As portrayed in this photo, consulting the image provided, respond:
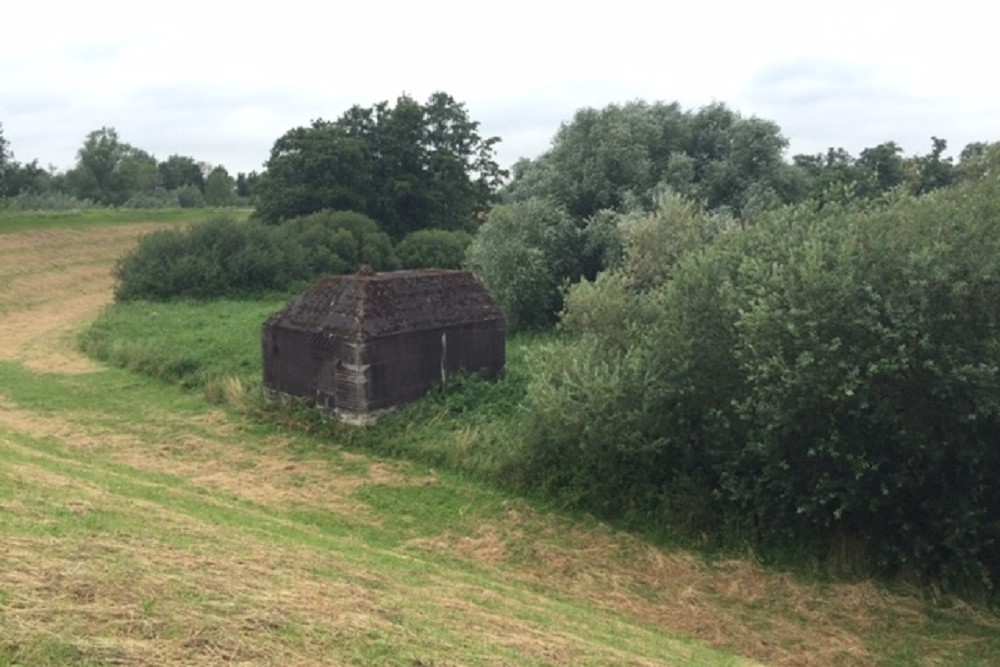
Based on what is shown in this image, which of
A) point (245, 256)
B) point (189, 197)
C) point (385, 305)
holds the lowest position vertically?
point (385, 305)

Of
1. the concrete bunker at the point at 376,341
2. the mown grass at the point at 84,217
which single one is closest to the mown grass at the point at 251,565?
the concrete bunker at the point at 376,341

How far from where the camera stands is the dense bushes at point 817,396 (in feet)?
38.9

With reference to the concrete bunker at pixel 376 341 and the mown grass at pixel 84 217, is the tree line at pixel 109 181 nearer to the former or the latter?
the mown grass at pixel 84 217

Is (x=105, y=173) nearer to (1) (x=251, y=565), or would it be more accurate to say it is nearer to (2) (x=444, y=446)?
(2) (x=444, y=446)

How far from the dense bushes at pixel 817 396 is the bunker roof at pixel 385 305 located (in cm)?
493

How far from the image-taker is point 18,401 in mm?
20828

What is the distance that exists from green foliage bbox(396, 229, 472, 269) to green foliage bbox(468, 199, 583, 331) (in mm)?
14154

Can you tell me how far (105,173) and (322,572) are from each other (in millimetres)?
86724

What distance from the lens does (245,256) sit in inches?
1561

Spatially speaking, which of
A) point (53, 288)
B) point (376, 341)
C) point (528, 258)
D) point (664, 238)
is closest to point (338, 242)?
point (53, 288)

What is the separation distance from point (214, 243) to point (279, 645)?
3648 cm

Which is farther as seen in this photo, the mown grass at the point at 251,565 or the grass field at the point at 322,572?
the grass field at the point at 322,572

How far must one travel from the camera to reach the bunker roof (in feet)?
62.1

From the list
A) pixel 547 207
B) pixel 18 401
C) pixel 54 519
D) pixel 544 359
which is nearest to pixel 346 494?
pixel 544 359
